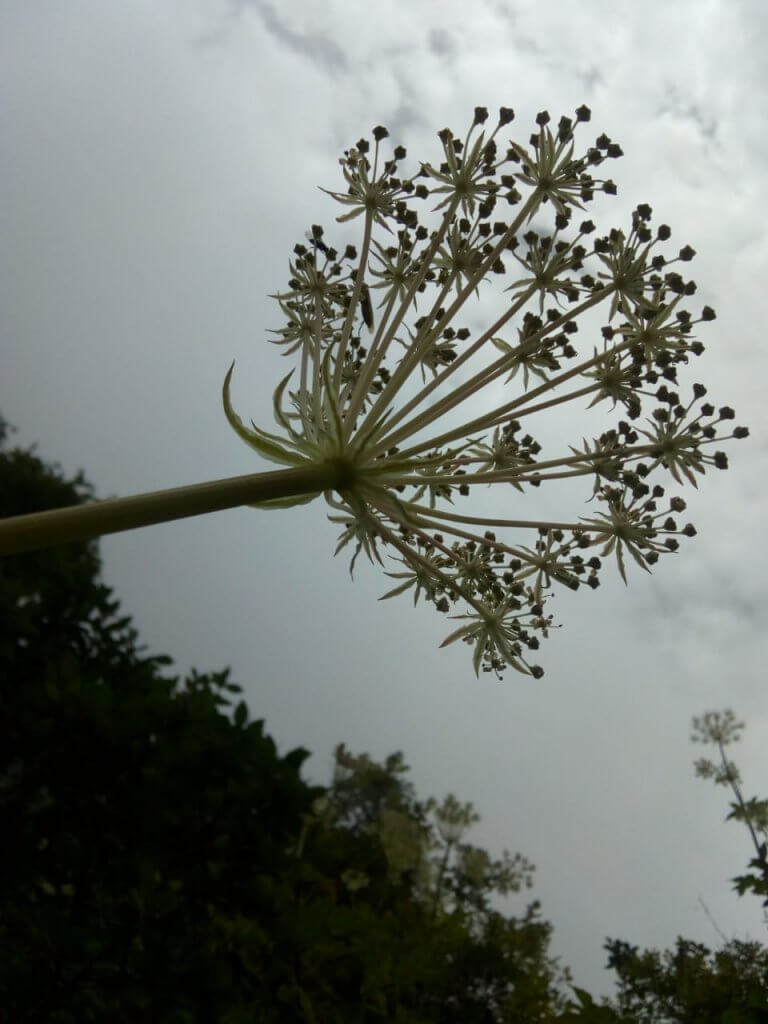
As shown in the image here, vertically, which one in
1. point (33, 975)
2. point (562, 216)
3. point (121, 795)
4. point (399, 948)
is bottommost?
point (33, 975)

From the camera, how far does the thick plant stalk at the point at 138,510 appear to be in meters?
1.97

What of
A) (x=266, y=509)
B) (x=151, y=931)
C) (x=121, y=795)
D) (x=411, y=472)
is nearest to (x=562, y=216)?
(x=411, y=472)

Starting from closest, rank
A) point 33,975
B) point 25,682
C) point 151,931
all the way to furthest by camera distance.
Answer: point 33,975 → point 151,931 → point 25,682

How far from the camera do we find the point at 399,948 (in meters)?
6.16

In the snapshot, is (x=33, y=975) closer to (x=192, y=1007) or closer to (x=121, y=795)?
(x=192, y=1007)

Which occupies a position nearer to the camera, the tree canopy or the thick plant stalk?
the thick plant stalk

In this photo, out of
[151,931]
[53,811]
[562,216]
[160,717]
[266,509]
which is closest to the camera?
[266,509]

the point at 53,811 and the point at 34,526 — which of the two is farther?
the point at 53,811

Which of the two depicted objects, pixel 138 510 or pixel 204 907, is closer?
pixel 138 510

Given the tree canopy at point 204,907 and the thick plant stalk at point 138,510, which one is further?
the tree canopy at point 204,907

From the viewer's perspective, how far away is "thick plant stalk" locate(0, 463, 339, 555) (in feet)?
6.46

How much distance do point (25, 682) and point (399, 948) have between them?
4385mm

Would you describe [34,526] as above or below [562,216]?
below

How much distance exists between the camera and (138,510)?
7.12 feet
